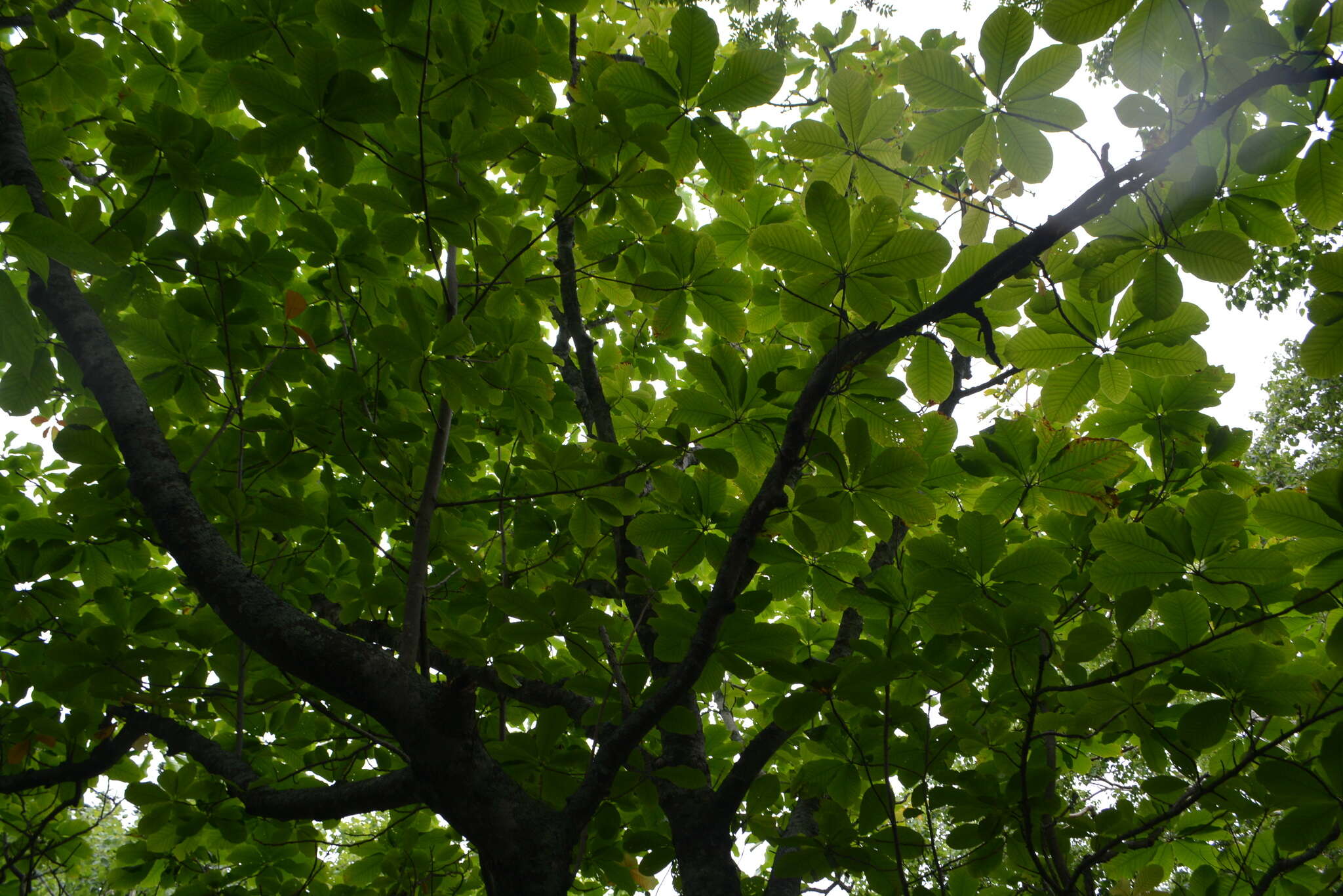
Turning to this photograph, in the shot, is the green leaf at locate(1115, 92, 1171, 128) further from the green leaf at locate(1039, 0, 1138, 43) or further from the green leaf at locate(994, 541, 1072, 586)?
the green leaf at locate(994, 541, 1072, 586)

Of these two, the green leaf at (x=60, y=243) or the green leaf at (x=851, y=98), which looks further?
the green leaf at (x=851, y=98)

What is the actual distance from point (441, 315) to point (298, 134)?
1.78 feet

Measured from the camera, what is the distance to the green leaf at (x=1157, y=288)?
1.43m

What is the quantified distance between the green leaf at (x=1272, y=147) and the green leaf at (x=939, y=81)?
0.46 metres

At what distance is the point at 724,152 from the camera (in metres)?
1.82

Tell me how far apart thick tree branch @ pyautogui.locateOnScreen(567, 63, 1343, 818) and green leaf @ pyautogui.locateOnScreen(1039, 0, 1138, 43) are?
0.70ft

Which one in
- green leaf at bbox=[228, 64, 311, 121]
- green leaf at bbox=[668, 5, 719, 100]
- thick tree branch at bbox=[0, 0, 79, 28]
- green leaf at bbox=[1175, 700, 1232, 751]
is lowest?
green leaf at bbox=[1175, 700, 1232, 751]

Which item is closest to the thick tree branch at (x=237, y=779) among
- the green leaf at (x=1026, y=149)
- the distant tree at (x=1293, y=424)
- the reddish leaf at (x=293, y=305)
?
the reddish leaf at (x=293, y=305)

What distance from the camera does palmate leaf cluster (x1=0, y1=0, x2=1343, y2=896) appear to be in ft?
4.75

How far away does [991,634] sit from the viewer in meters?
1.63

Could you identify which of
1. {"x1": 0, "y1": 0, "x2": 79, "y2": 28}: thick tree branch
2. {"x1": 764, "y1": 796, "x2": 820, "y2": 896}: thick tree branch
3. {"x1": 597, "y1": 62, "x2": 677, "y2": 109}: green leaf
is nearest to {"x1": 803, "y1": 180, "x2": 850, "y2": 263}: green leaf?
{"x1": 597, "y1": 62, "x2": 677, "y2": 109}: green leaf

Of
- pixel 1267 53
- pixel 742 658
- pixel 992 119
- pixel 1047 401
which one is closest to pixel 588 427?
pixel 742 658

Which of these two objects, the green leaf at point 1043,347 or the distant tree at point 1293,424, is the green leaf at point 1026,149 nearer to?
the green leaf at point 1043,347

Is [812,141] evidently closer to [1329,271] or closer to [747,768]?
[1329,271]
